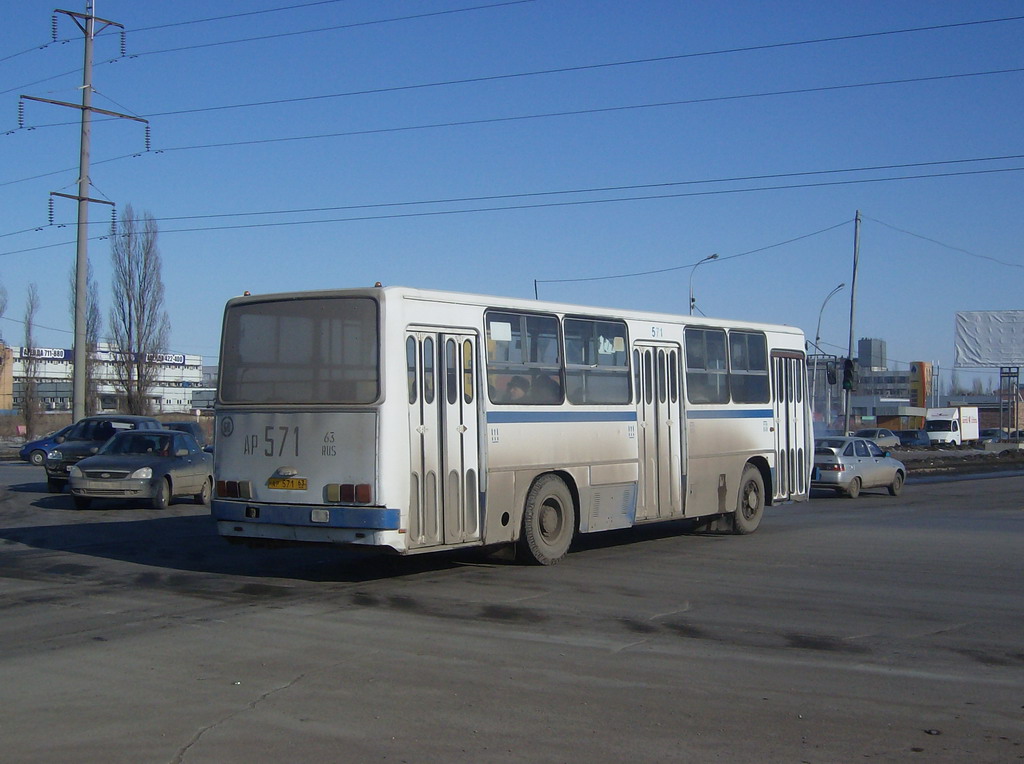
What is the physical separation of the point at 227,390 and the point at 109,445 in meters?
9.97

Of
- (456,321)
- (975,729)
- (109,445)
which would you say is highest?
(456,321)

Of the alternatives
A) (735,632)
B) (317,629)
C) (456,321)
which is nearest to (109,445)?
(456,321)

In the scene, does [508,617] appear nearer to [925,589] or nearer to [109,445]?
[925,589]

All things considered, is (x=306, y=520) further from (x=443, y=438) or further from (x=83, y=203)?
(x=83, y=203)

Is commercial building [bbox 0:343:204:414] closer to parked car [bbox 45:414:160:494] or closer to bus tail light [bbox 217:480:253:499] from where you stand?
parked car [bbox 45:414:160:494]

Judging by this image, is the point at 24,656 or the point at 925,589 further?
the point at 925,589

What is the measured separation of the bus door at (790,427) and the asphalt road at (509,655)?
3291 millimetres

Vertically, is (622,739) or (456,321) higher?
(456,321)

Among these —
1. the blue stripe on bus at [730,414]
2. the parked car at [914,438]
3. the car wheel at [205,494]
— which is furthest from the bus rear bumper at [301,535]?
the parked car at [914,438]

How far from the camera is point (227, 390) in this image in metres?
12.3

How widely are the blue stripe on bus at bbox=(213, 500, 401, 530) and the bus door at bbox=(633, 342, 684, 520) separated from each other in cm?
473

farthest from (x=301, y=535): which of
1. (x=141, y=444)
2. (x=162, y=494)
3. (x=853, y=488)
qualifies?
(x=853, y=488)

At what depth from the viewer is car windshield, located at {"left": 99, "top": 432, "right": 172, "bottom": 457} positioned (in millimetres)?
20875

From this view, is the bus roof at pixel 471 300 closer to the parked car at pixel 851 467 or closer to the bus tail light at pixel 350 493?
the bus tail light at pixel 350 493
